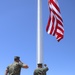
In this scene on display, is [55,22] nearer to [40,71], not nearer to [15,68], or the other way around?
[40,71]

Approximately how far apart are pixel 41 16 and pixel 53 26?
1.04 meters

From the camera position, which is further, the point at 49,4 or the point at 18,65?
the point at 49,4

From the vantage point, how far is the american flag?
21083 mm

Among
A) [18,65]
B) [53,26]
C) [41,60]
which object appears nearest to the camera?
[18,65]

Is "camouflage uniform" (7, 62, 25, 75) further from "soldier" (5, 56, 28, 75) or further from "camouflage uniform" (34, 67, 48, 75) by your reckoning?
"camouflage uniform" (34, 67, 48, 75)

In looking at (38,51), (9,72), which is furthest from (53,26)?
(9,72)

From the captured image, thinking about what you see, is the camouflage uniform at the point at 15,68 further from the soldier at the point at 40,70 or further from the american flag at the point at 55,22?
the american flag at the point at 55,22

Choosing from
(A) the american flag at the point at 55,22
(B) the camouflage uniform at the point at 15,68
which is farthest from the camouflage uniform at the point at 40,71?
(B) the camouflage uniform at the point at 15,68

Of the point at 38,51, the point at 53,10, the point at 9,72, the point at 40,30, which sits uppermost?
the point at 53,10

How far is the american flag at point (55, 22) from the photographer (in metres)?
21.1

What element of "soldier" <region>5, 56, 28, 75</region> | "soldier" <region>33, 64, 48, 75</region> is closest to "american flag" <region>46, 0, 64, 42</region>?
"soldier" <region>33, 64, 48, 75</region>

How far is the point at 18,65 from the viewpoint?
15.4m

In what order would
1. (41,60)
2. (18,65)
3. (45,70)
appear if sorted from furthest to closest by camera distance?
(41,60) < (45,70) < (18,65)

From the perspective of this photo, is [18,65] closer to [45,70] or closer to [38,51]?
[45,70]
